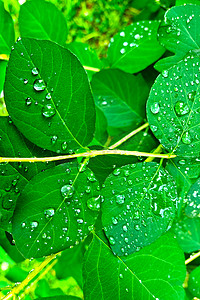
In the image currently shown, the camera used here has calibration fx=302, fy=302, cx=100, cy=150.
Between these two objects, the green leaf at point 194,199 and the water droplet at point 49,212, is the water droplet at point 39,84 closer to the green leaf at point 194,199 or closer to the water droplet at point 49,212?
the water droplet at point 49,212

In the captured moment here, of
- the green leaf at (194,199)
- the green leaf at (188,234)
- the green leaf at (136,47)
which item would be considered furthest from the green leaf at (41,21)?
the green leaf at (188,234)

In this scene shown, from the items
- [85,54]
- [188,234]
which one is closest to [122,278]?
[188,234]

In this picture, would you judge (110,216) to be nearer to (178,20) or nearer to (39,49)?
(39,49)

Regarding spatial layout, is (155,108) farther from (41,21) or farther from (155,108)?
(41,21)

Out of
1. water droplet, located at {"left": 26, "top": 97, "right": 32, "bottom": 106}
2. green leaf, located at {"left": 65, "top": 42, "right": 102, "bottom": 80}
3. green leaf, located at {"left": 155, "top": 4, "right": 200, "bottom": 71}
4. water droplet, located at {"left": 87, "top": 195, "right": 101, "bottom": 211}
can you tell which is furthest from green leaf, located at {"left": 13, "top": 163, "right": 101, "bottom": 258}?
green leaf, located at {"left": 65, "top": 42, "right": 102, "bottom": 80}

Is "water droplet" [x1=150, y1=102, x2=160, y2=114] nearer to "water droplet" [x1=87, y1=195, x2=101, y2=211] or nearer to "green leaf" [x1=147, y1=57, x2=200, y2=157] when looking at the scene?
"green leaf" [x1=147, y1=57, x2=200, y2=157]

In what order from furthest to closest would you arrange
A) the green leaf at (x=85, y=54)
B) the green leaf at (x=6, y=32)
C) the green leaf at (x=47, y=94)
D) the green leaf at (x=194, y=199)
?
the green leaf at (x=85, y=54) → the green leaf at (x=6, y=32) → the green leaf at (x=194, y=199) → the green leaf at (x=47, y=94)
